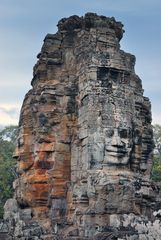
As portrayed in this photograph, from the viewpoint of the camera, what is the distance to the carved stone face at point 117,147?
1625 cm

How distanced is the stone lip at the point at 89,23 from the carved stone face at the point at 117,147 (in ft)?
14.9

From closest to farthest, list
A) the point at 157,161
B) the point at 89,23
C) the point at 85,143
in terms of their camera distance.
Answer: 1. the point at 85,143
2. the point at 89,23
3. the point at 157,161

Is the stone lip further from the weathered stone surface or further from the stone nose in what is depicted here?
the stone nose

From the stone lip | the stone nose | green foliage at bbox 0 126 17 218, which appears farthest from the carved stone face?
green foliage at bbox 0 126 17 218

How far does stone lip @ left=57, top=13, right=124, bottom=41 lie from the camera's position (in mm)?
18484

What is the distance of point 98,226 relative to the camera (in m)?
15.2

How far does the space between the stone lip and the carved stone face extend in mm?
4550

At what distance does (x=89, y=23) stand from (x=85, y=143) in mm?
5102

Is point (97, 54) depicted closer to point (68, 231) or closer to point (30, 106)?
point (30, 106)

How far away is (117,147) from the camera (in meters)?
16.4

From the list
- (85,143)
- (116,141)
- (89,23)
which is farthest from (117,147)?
(89,23)

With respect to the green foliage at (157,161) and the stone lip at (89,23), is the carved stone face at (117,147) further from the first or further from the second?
the green foliage at (157,161)

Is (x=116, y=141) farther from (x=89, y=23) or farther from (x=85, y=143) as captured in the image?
(x=89, y=23)

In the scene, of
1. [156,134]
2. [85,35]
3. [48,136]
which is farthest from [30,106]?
[156,134]
